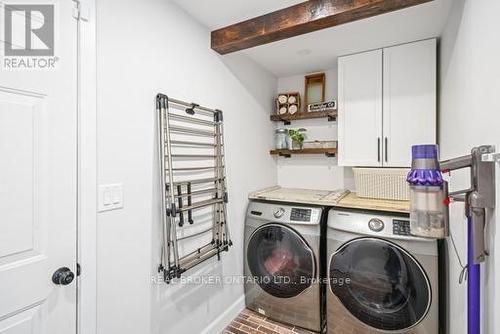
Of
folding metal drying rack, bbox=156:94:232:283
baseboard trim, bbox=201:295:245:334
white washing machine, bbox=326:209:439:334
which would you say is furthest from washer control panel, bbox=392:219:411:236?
baseboard trim, bbox=201:295:245:334

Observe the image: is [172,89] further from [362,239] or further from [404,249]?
[404,249]

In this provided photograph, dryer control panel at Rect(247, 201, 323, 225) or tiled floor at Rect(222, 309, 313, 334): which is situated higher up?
dryer control panel at Rect(247, 201, 323, 225)

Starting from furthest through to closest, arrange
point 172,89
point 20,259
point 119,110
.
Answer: point 172,89 → point 119,110 → point 20,259

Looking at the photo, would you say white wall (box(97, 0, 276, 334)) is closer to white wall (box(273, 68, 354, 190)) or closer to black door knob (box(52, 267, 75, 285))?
black door knob (box(52, 267, 75, 285))

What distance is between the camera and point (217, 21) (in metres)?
1.74

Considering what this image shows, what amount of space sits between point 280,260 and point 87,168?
161 centimetres

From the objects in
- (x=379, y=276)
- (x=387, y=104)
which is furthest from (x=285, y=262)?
(x=387, y=104)

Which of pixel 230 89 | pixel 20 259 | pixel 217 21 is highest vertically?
pixel 217 21

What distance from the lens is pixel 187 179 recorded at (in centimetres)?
162

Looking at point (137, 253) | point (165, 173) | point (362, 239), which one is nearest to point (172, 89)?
point (165, 173)

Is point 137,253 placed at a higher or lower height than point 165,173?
lower

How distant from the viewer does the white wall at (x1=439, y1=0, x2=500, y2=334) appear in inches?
31.5

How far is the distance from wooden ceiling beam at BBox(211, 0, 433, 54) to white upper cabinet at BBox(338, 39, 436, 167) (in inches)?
29.2

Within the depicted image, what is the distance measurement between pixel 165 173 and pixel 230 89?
102 cm
